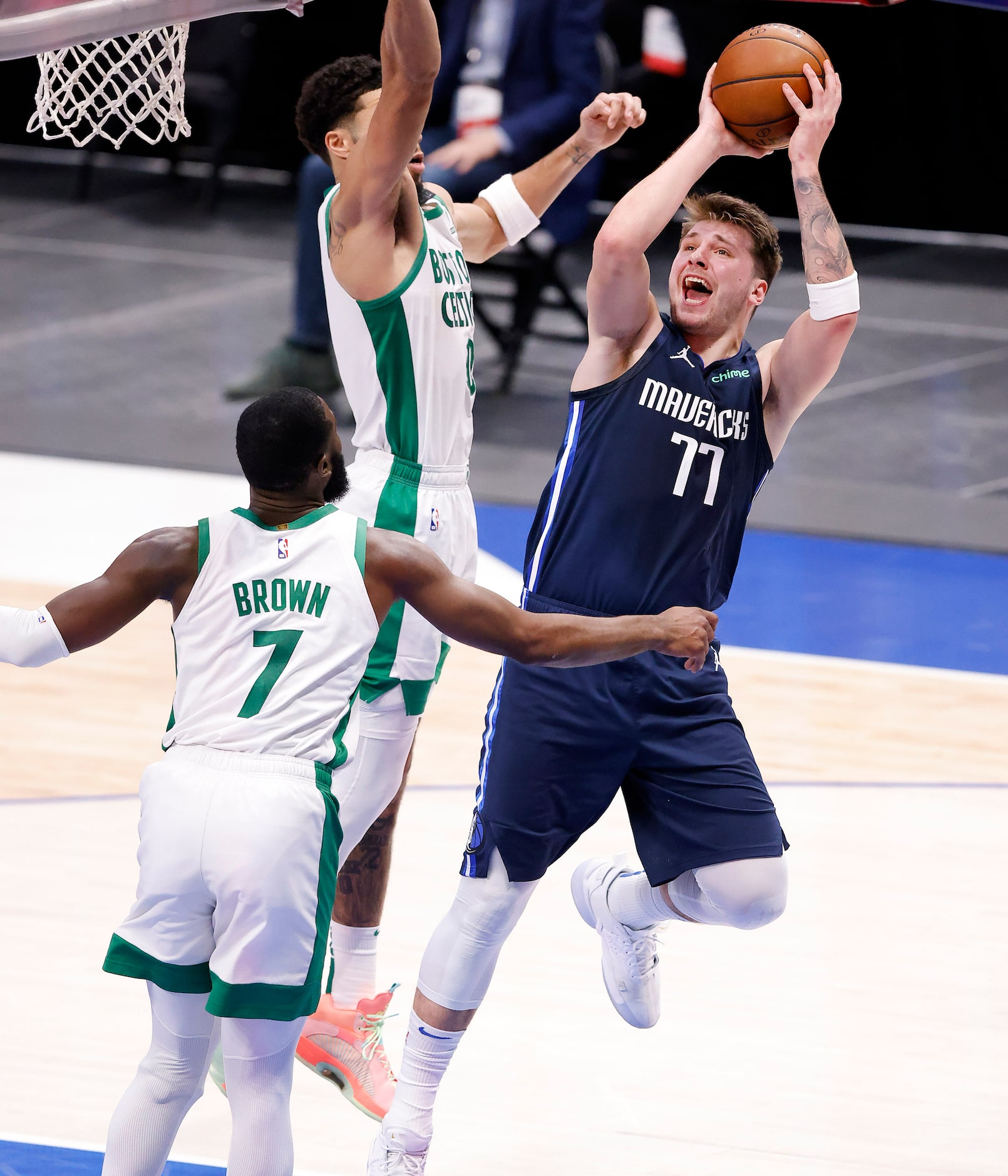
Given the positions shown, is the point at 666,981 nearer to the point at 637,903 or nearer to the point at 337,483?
the point at 637,903

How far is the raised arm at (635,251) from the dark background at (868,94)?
31.0ft

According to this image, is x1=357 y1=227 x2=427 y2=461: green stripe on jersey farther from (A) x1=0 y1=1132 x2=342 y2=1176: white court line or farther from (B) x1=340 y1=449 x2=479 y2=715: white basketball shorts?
(A) x1=0 y1=1132 x2=342 y2=1176: white court line

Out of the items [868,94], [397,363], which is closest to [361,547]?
[397,363]

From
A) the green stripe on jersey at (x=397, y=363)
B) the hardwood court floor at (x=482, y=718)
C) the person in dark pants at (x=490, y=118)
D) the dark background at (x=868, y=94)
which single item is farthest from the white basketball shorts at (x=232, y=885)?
the dark background at (x=868, y=94)

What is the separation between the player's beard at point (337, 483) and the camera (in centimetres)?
334

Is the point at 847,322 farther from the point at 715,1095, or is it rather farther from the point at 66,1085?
the point at 66,1085

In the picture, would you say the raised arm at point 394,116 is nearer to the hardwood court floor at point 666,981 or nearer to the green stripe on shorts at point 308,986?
the green stripe on shorts at point 308,986

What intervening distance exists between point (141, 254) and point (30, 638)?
10.7 metres

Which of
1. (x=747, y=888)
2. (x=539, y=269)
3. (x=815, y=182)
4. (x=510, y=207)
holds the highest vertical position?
(x=815, y=182)

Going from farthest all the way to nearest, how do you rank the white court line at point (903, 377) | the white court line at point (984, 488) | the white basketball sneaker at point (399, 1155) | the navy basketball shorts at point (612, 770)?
the white court line at point (903, 377) < the white court line at point (984, 488) < the navy basketball shorts at point (612, 770) < the white basketball sneaker at point (399, 1155)

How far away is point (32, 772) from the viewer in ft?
20.1

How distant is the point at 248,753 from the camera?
3178mm

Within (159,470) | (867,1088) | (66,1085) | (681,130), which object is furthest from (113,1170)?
(681,130)

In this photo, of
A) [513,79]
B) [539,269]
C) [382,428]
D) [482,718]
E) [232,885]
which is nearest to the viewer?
[232,885]
